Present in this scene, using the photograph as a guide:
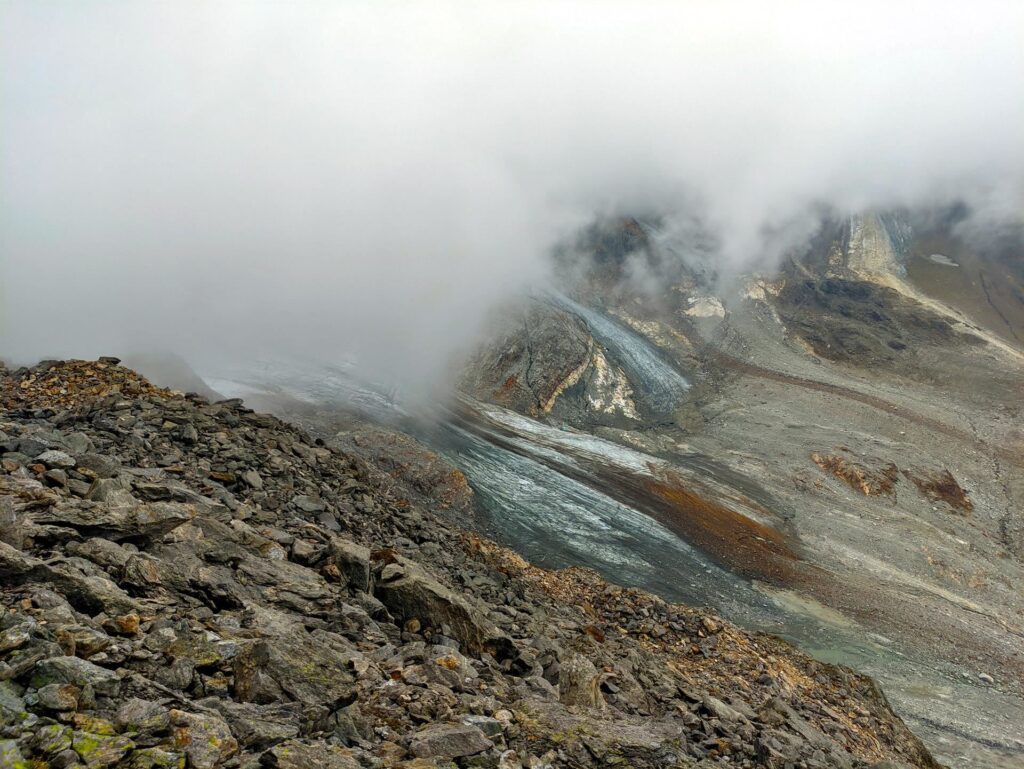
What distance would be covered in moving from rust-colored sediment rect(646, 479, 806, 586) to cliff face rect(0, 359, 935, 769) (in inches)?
430

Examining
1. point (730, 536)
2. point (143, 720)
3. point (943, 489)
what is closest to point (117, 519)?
point (143, 720)

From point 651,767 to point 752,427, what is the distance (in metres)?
48.6

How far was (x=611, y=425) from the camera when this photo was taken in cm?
5103

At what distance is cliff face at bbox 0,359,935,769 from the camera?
4949 millimetres

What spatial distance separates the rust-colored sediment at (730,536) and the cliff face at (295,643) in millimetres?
10913

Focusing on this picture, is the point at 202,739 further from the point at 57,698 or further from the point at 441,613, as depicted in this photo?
the point at 441,613

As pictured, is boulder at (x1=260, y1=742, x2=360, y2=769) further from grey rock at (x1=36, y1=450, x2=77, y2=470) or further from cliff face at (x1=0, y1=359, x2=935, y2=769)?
grey rock at (x1=36, y1=450, x2=77, y2=470)

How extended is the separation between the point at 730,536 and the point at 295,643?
93.4 feet

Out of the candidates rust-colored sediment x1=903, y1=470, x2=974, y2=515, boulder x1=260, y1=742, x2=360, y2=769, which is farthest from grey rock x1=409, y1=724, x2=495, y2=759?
rust-colored sediment x1=903, y1=470, x2=974, y2=515

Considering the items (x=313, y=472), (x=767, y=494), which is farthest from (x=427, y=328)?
(x=313, y=472)

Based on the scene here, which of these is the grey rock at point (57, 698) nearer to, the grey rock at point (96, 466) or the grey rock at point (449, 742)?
the grey rock at point (449, 742)

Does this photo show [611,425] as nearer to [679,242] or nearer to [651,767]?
[651,767]

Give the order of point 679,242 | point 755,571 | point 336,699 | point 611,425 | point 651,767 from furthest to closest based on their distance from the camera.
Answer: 1. point 679,242
2. point 611,425
3. point 755,571
4. point 651,767
5. point 336,699

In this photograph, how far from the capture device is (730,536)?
3108cm
